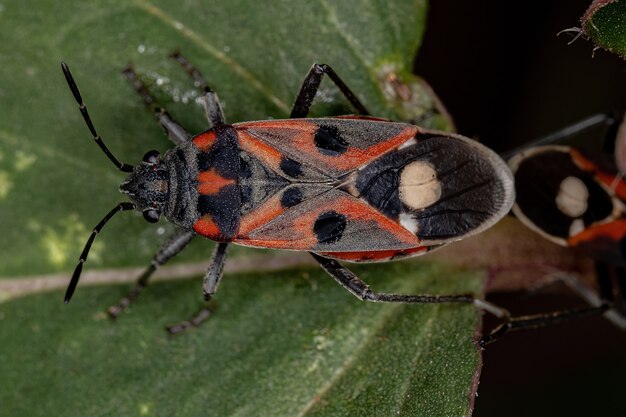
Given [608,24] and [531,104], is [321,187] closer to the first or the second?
[608,24]

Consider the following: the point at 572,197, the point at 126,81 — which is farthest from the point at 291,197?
the point at 572,197

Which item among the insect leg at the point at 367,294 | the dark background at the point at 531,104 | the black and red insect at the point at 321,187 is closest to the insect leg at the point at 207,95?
the black and red insect at the point at 321,187

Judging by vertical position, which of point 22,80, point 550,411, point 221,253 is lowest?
point 550,411

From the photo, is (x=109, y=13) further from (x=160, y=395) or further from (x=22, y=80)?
(x=160, y=395)

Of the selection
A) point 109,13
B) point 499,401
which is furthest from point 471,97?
point 109,13

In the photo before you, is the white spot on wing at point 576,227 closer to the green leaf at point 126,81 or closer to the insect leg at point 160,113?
the green leaf at point 126,81
